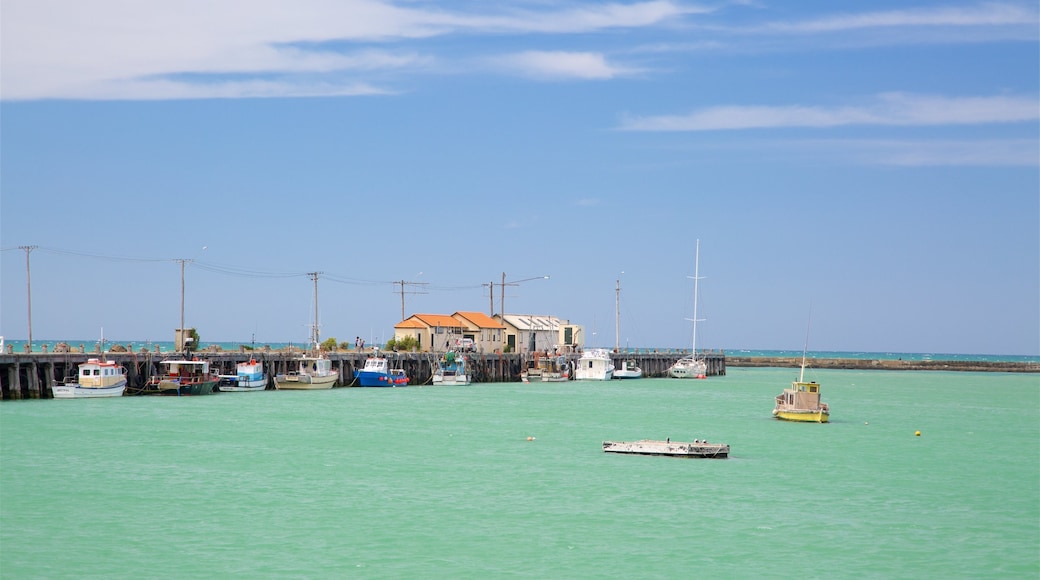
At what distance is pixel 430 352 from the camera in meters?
108

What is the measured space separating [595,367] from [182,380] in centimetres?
5354

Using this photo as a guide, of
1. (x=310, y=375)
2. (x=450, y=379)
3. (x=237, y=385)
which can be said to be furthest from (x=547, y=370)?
(x=237, y=385)

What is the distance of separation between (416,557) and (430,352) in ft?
273

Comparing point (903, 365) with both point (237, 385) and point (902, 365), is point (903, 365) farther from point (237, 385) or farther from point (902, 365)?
point (237, 385)

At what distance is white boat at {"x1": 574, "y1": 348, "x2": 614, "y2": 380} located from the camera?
11769cm

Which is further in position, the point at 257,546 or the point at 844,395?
the point at 844,395

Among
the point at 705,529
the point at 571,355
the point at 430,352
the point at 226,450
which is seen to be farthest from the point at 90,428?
the point at 571,355

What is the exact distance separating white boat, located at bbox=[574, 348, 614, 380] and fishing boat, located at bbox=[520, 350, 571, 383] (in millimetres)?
1503

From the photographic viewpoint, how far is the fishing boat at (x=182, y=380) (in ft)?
238

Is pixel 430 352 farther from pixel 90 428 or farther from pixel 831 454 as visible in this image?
pixel 831 454

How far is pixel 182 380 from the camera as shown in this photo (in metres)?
74.4

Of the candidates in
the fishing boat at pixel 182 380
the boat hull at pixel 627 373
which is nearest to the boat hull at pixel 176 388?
the fishing boat at pixel 182 380

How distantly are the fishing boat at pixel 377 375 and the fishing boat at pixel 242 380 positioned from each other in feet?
38.7

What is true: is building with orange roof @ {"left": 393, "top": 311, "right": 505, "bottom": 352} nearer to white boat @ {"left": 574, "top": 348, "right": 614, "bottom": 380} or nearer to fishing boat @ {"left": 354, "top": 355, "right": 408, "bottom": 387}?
white boat @ {"left": 574, "top": 348, "right": 614, "bottom": 380}
